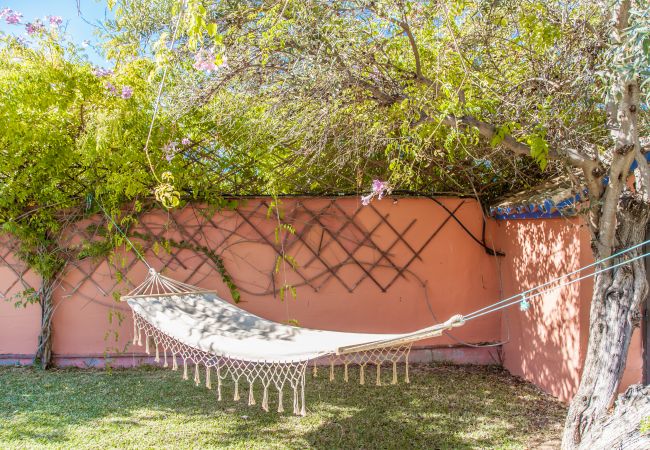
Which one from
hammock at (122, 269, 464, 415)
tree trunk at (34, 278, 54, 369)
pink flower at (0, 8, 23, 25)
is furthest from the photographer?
tree trunk at (34, 278, 54, 369)

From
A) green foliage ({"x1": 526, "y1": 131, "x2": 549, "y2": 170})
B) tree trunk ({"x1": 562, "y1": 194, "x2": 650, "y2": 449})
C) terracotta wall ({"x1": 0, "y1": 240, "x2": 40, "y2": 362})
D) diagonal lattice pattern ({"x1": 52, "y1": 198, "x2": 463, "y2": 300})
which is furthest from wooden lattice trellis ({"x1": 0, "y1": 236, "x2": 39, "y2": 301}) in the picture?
tree trunk ({"x1": 562, "y1": 194, "x2": 650, "y2": 449})

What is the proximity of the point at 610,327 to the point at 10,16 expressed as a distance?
141 inches

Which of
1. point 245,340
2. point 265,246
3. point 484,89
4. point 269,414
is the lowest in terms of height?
point 269,414

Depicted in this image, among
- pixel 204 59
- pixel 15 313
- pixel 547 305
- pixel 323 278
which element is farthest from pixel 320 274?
pixel 15 313

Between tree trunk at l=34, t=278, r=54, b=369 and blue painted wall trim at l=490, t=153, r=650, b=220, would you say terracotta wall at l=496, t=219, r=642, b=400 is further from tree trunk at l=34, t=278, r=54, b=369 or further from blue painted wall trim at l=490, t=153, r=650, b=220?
tree trunk at l=34, t=278, r=54, b=369

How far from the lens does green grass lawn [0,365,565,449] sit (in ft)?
9.11

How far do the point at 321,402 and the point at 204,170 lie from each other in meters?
1.79

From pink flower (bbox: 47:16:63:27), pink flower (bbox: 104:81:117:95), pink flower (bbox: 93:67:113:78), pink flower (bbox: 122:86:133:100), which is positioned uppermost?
pink flower (bbox: 47:16:63:27)

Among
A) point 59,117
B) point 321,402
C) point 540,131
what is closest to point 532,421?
point 321,402

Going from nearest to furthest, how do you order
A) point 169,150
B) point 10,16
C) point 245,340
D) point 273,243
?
1. point 245,340
2. point 10,16
3. point 169,150
4. point 273,243

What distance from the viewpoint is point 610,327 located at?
97.1 inches

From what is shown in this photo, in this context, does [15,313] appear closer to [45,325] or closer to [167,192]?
[45,325]

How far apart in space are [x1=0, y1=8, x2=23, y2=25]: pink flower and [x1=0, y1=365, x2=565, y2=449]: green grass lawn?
2.21 metres

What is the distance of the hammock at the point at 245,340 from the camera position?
92.9 inches
